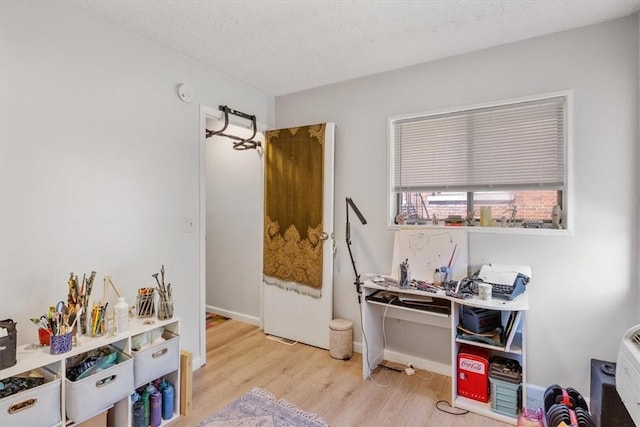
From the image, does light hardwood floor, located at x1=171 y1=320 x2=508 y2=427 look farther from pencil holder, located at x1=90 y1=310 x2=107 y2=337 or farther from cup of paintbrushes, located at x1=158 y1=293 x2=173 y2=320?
pencil holder, located at x1=90 y1=310 x2=107 y2=337

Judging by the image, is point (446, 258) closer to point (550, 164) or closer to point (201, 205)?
point (550, 164)

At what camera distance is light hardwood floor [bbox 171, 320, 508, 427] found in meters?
2.12

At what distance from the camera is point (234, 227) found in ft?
12.5

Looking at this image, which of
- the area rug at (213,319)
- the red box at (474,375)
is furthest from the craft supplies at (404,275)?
the area rug at (213,319)

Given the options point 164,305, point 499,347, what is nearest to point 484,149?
point 499,347

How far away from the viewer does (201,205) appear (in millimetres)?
2744

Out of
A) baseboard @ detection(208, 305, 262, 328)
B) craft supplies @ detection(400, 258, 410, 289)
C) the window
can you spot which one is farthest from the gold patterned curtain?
craft supplies @ detection(400, 258, 410, 289)

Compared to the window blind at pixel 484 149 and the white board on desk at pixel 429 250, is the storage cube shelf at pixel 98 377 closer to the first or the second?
the white board on desk at pixel 429 250

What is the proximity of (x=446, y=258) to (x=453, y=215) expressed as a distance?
37 cm

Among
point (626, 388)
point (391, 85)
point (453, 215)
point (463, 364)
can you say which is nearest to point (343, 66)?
point (391, 85)

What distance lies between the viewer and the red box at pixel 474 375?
7.19ft

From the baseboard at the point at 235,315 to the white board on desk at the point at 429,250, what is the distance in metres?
1.76

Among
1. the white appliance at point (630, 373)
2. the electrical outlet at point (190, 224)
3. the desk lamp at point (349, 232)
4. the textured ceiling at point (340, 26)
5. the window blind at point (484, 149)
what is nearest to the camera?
the white appliance at point (630, 373)

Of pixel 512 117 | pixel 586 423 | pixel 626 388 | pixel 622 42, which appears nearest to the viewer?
pixel 626 388
